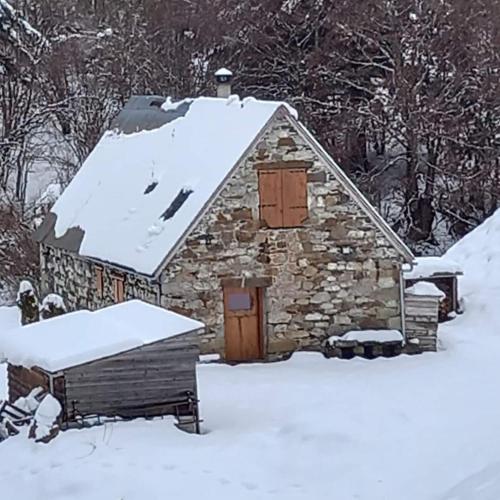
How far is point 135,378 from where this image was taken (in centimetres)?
1266

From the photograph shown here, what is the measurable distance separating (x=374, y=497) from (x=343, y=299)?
7106 millimetres

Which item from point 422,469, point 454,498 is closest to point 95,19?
point 422,469

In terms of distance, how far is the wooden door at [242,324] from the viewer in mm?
17203

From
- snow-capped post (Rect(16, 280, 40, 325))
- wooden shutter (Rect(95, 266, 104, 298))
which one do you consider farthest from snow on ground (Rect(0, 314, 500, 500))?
snow-capped post (Rect(16, 280, 40, 325))

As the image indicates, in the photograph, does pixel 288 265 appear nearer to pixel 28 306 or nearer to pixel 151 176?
pixel 151 176

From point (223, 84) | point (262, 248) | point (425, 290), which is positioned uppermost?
point (223, 84)

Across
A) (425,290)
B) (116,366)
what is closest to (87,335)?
(116,366)

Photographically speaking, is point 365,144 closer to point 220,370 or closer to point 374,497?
point 220,370

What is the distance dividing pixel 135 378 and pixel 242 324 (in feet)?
15.7

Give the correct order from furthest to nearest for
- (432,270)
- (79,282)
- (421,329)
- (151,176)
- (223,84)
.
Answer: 1. (223,84)
2. (79,282)
3. (432,270)
4. (151,176)
5. (421,329)

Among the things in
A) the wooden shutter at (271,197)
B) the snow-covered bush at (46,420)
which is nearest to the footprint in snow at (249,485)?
the snow-covered bush at (46,420)

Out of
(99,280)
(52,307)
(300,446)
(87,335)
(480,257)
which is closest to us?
(300,446)

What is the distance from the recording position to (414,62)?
28547 mm

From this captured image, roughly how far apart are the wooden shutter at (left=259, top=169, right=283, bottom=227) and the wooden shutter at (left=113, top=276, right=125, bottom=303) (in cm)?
263
